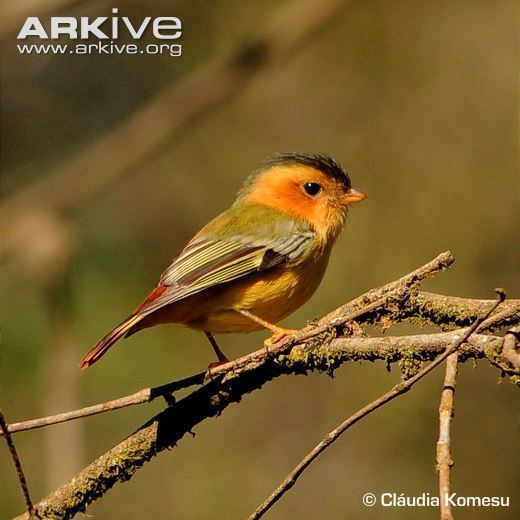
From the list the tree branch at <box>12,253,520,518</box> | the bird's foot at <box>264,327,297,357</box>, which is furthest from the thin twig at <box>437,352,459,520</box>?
the bird's foot at <box>264,327,297,357</box>

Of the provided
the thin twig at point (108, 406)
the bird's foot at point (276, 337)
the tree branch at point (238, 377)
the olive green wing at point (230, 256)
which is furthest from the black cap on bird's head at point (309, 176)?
the thin twig at point (108, 406)

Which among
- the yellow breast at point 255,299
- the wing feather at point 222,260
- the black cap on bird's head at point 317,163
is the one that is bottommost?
the yellow breast at point 255,299

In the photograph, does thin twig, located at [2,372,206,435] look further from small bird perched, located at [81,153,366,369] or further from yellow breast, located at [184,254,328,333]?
yellow breast, located at [184,254,328,333]

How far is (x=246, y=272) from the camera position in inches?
148

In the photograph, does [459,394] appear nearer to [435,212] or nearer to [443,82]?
[435,212]

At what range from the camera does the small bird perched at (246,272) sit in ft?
12.0

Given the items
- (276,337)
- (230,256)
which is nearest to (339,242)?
(230,256)

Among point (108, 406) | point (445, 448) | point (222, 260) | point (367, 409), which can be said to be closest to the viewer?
point (445, 448)

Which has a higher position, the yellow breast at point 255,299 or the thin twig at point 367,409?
the yellow breast at point 255,299

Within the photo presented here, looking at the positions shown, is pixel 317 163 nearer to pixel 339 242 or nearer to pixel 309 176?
pixel 309 176

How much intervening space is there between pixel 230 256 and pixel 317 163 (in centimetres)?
87

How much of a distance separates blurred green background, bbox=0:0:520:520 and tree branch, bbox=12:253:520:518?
206 cm

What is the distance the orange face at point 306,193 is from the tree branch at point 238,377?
1.32 m

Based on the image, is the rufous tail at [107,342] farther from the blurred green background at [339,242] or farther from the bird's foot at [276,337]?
the blurred green background at [339,242]
